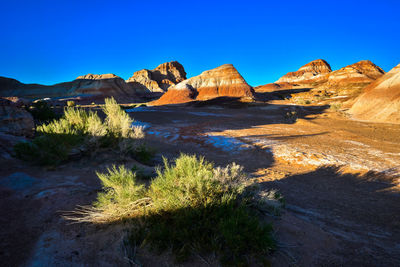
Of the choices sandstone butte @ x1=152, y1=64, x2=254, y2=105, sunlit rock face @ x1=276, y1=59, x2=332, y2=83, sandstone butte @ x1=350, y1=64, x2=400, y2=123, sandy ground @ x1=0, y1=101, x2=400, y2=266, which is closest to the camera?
sandy ground @ x1=0, y1=101, x2=400, y2=266

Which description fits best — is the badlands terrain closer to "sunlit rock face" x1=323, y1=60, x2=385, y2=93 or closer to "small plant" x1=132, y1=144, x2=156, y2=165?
"small plant" x1=132, y1=144, x2=156, y2=165

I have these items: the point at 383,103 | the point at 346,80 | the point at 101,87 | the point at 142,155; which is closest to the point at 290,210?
the point at 142,155

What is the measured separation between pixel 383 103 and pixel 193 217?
65.0 feet

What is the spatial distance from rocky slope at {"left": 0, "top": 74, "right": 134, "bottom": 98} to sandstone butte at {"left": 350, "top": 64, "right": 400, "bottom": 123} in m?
62.6

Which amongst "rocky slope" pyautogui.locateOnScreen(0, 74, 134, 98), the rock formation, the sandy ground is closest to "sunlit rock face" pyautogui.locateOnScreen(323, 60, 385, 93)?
the sandy ground

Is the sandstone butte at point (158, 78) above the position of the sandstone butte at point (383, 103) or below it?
above

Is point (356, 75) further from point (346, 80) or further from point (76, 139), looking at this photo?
point (76, 139)

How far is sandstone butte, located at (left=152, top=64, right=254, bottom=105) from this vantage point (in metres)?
42.5

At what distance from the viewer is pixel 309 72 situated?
99688 millimetres

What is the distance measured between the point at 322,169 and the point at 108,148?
21.7ft

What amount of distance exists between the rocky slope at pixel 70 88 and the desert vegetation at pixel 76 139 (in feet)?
200

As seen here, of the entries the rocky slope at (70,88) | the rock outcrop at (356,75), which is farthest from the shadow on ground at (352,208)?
the rocky slope at (70,88)

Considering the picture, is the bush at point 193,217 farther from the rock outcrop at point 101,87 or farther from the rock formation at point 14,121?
the rock outcrop at point 101,87

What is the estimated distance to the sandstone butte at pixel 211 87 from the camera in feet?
139
